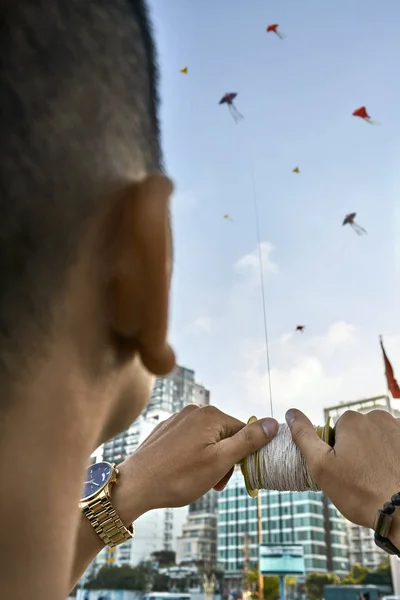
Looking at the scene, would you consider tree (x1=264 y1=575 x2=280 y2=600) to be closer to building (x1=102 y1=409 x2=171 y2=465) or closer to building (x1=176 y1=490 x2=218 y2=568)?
building (x1=176 y1=490 x2=218 y2=568)

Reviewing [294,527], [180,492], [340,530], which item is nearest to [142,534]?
[294,527]

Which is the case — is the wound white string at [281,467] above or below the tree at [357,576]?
below

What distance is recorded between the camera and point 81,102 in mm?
324

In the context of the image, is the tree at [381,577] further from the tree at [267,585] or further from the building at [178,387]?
the building at [178,387]

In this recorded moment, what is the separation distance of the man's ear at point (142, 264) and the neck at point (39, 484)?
0.05 metres

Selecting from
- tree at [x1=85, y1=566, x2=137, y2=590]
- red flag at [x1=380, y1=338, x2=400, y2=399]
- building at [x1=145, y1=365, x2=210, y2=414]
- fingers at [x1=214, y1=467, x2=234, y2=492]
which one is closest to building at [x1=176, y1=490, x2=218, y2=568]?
tree at [x1=85, y1=566, x2=137, y2=590]

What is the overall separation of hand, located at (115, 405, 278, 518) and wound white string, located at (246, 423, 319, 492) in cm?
2

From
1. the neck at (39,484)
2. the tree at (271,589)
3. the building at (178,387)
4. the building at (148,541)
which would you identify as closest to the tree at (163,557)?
the building at (148,541)

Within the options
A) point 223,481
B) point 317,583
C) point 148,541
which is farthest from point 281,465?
point 148,541

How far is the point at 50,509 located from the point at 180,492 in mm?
557

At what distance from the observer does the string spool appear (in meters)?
0.79

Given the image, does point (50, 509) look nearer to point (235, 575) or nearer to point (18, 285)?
point (18, 285)

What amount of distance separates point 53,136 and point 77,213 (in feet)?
0.15

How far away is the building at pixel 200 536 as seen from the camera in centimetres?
3050
